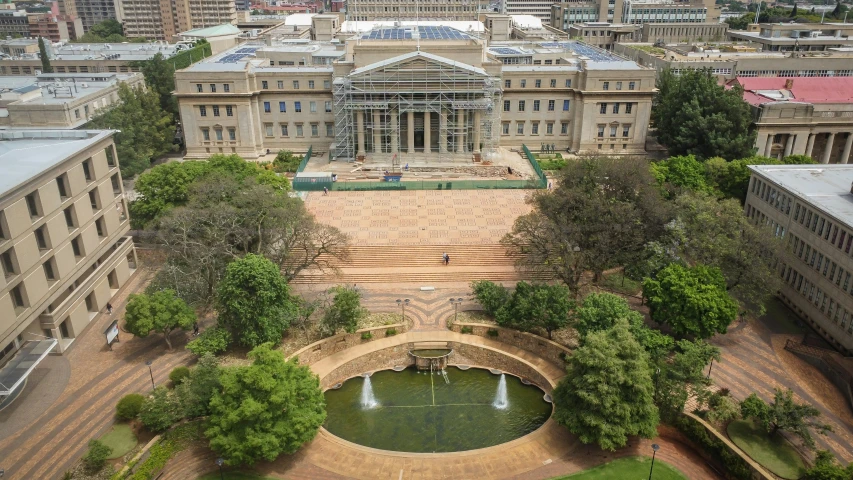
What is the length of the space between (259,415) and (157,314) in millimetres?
14065

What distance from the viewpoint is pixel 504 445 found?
121 feet

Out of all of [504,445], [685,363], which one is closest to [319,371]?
[504,445]

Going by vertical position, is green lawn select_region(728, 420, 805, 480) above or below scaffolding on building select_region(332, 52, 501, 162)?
below

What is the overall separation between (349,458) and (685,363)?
20.3 metres

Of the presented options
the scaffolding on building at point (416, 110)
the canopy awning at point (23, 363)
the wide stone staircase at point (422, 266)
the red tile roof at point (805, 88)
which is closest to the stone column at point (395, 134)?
the scaffolding on building at point (416, 110)

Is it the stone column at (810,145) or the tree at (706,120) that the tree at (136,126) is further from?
the stone column at (810,145)

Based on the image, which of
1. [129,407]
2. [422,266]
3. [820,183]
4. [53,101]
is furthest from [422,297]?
[53,101]

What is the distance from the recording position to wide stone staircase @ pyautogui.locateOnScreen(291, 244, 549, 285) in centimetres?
5499

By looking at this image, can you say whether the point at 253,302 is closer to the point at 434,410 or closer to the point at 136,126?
the point at 434,410

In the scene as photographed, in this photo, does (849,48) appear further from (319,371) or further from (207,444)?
(207,444)

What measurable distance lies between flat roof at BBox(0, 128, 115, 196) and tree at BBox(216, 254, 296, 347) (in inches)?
555

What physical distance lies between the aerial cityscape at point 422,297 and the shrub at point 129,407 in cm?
13

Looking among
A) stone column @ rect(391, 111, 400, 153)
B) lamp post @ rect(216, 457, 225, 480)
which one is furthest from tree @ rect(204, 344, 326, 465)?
stone column @ rect(391, 111, 400, 153)

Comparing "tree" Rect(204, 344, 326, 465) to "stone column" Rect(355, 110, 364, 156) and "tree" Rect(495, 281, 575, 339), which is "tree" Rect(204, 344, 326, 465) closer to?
"tree" Rect(495, 281, 575, 339)
